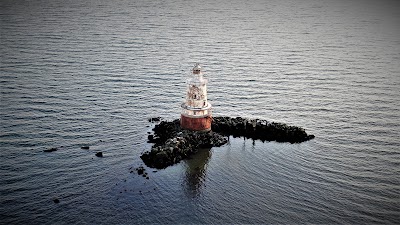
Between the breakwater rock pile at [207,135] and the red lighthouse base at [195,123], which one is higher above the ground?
the red lighthouse base at [195,123]

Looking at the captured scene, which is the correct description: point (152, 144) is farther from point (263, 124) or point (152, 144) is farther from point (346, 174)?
point (346, 174)

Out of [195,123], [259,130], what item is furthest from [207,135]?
[259,130]

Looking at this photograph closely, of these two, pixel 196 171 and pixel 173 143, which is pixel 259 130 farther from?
pixel 196 171

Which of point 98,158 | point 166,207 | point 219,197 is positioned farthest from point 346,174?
point 98,158

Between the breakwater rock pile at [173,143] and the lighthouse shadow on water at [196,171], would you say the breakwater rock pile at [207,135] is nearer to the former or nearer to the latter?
the breakwater rock pile at [173,143]

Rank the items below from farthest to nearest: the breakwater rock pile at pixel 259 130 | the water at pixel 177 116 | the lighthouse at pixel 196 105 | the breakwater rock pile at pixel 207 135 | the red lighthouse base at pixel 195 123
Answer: the breakwater rock pile at pixel 259 130
the red lighthouse base at pixel 195 123
the lighthouse at pixel 196 105
the breakwater rock pile at pixel 207 135
the water at pixel 177 116

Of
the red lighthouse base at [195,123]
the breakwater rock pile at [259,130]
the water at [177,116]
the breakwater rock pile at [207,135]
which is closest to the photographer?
the water at [177,116]

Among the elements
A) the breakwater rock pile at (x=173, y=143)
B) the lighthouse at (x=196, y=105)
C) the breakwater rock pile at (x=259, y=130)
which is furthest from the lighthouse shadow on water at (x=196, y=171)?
the breakwater rock pile at (x=259, y=130)
